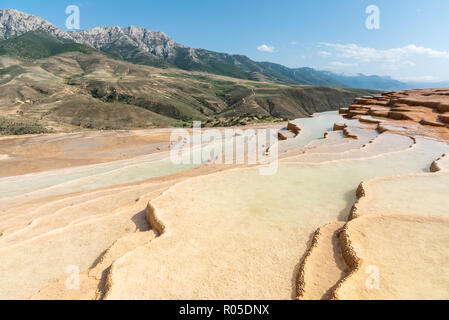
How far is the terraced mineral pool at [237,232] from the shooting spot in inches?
169

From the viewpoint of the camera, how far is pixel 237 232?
582cm

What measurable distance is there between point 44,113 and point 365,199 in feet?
230

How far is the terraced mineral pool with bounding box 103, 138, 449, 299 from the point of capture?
14.1 feet

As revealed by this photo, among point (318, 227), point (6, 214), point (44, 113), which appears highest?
point (44, 113)

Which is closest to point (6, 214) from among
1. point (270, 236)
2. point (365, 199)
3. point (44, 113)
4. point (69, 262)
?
point (69, 262)
